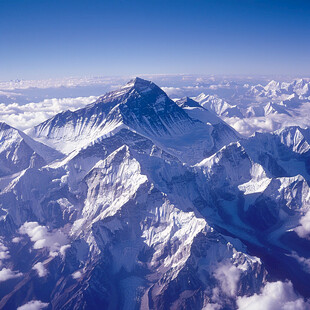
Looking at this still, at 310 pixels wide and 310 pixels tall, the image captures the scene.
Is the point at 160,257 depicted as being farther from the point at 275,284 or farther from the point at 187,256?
the point at 275,284

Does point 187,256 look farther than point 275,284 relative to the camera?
Yes

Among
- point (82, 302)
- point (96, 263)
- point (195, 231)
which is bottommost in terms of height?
point (82, 302)

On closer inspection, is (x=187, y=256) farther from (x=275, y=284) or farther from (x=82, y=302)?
(x=82, y=302)

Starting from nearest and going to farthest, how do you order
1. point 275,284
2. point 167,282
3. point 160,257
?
point 275,284
point 167,282
point 160,257

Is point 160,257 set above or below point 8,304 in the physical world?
above

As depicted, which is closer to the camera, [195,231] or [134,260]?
[195,231]

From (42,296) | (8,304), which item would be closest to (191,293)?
(42,296)

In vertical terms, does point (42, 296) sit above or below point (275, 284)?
below

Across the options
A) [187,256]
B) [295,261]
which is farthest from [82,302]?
[295,261]

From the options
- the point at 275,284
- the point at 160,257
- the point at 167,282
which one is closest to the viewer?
the point at 275,284
